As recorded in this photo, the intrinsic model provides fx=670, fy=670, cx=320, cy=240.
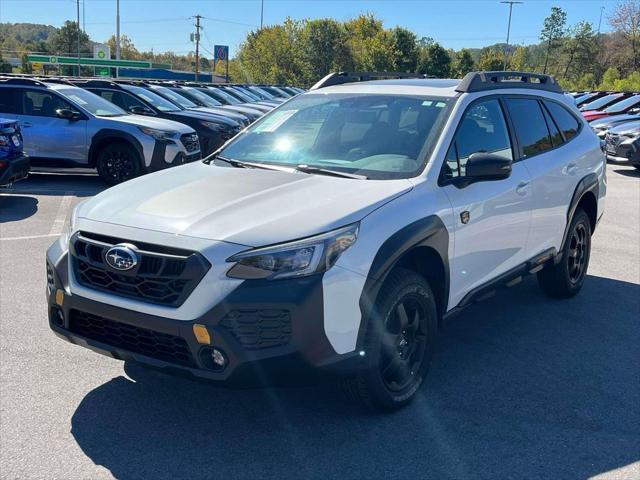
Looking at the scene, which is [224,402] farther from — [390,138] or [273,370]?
[390,138]

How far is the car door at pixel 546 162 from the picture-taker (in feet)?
16.0

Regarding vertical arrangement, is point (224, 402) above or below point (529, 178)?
below

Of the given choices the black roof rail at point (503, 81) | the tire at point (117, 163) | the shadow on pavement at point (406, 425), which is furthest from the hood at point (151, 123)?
the shadow on pavement at point (406, 425)

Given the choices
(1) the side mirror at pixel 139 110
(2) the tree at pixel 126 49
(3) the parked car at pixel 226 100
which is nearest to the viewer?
(1) the side mirror at pixel 139 110

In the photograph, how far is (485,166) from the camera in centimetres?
386

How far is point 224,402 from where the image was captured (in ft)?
12.4

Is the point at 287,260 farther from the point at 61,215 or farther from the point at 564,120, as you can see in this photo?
the point at 61,215

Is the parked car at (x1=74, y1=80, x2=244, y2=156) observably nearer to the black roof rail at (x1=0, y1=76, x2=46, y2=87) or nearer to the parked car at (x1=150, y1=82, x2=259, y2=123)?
the parked car at (x1=150, y1=82, x2=259, y2=123)

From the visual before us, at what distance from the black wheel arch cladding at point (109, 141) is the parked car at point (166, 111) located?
243 cm

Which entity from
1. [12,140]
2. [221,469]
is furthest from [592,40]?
[221,469]

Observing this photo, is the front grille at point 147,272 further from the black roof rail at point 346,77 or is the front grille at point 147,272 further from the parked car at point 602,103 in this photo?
the parked car at point 602,103

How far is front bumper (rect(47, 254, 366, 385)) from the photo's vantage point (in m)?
2.95

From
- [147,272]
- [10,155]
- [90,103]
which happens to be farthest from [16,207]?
[147,272]

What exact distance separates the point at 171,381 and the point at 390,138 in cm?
200
